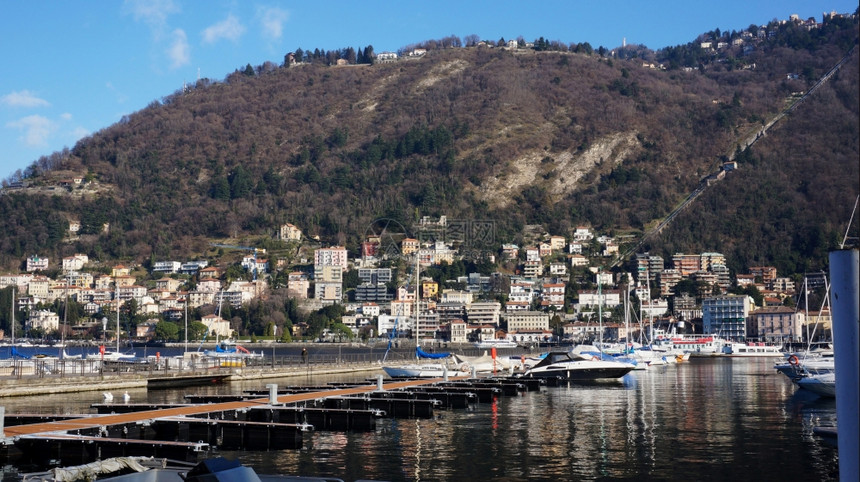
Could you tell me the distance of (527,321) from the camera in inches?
7131

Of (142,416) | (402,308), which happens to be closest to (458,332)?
(402,308)

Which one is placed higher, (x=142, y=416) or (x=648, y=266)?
(x=648, y=266)

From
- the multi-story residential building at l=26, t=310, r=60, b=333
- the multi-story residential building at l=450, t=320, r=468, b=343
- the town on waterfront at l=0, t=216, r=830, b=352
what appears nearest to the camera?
the town on waterfront at l=0, t=216, r=830, b=352

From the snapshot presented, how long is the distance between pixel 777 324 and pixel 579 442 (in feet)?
437

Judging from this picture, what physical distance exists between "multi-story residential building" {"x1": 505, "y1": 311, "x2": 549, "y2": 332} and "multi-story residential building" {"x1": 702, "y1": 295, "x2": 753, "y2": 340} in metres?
31.4

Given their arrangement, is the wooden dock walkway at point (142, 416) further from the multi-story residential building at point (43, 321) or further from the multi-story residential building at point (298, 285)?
the multi-story residential building at point (298, 285)

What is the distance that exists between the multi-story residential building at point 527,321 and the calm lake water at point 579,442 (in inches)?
5434

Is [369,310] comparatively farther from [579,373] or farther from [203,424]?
[203,424]


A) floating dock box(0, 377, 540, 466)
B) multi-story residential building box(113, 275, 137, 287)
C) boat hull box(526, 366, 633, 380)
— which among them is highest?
multi-story residential building box(113, 275, 137, 287)

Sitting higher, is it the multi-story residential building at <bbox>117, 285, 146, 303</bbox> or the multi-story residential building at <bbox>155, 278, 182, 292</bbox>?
the multi-story residential building at <bbox>155, 278, 182, 292</bbox>

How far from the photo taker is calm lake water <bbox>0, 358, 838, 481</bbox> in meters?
20.8

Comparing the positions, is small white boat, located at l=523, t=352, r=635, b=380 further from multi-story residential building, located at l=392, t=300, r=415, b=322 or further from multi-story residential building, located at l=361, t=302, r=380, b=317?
multi-story residential building, located at l=361, t=302, r=380, b=317

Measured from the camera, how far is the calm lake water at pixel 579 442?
68.3 ft

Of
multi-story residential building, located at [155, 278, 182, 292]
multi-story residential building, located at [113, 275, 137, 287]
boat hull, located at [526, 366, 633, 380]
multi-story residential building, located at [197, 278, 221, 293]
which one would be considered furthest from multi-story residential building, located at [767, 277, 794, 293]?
boat hull, located at [526, 366, 633, 380]
